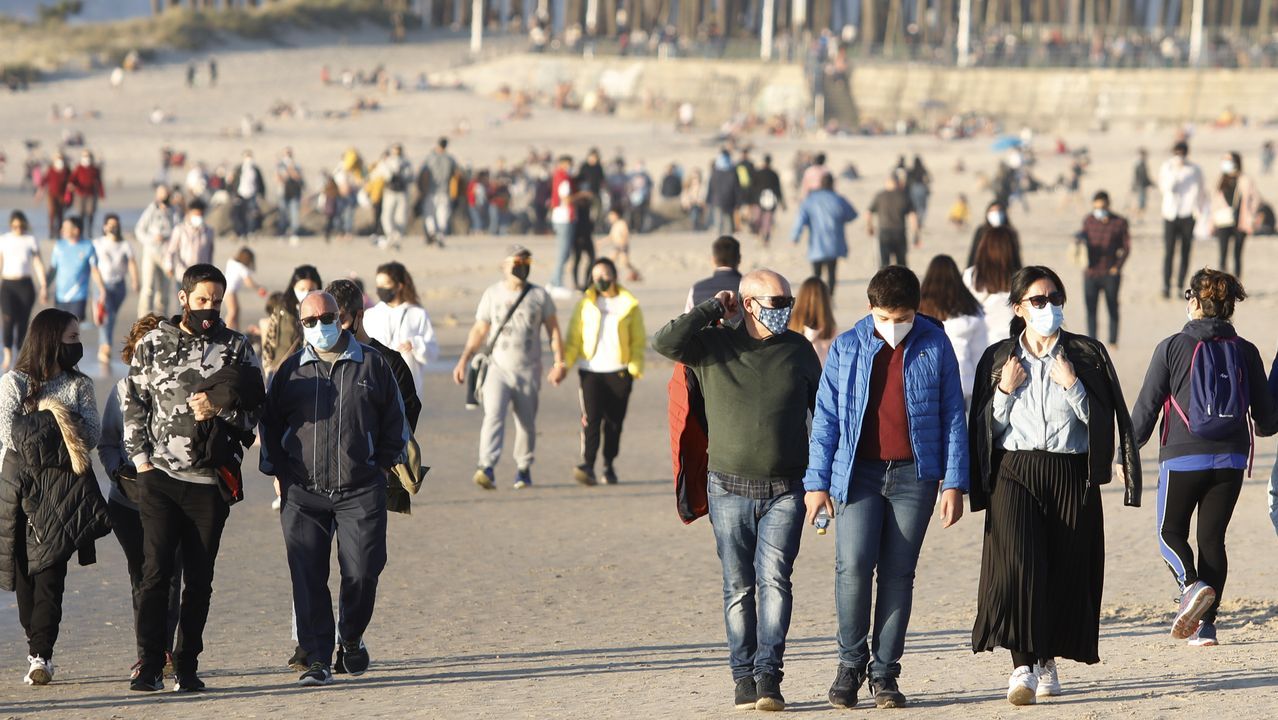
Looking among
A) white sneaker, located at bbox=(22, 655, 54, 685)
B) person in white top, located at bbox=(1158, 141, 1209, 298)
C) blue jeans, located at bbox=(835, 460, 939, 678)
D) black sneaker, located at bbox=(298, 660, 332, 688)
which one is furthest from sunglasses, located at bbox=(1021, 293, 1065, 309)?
person in white top, located at bbox=(1158, 141, 1209, 298)

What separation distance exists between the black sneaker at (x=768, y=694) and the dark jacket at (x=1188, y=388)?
6.17ft

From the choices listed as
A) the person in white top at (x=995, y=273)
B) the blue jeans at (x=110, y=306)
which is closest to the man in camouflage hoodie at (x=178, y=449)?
the person in white top at (x=995, y=273)

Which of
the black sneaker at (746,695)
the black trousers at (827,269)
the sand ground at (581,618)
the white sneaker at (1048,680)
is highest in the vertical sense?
the black trousers at (827,269)

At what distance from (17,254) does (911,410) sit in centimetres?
1180

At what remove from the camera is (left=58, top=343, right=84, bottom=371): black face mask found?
6844mm

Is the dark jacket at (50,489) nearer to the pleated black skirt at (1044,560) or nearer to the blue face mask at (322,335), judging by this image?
the blue face mask at (322,335)

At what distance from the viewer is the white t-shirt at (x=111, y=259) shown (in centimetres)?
1683

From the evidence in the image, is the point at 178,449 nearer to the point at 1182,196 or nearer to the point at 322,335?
the point at 322,335

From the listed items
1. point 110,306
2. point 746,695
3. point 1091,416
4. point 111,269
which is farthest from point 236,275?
point 1091,416

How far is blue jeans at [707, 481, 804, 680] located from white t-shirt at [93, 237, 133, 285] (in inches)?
456

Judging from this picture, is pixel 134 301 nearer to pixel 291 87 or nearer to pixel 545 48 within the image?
pixel 291 87

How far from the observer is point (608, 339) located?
11.7 metres

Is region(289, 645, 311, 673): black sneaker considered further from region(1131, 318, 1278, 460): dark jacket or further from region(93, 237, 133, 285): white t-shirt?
region(93, 237, 133, 285): white t-shirt

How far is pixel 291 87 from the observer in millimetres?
82812
